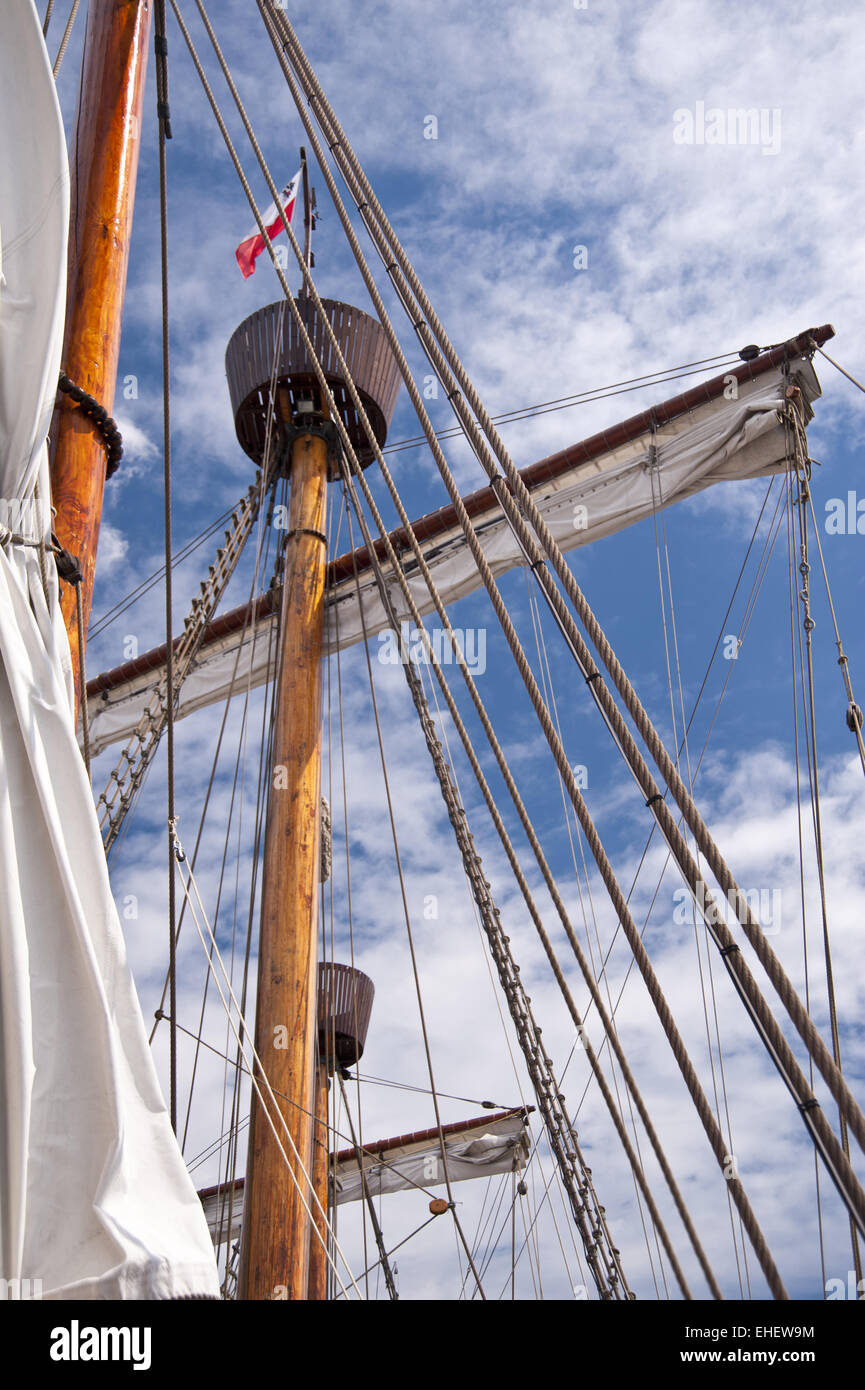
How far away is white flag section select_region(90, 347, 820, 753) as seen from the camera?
985 centimetres

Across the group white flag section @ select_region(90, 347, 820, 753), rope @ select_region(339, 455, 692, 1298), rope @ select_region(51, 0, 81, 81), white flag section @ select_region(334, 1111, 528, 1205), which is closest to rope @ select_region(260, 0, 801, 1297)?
rope @ select_region(339, 455, 692, 1298)

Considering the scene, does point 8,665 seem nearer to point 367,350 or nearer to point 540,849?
point 540,849

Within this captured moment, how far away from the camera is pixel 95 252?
420 centimetres

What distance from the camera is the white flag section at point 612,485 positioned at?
985 centimetres

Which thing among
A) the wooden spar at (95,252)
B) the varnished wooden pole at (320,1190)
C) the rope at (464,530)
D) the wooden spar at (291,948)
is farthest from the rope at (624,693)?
the varnished wooden pole at (320,1190)

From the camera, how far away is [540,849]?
6.27 m

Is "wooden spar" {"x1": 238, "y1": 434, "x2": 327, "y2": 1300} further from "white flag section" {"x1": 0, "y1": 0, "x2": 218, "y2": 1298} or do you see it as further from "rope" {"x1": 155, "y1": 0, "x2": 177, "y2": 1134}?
"white flag section" {"x1": 0, "y1": 0, "x2": 218, "y2": 1298}

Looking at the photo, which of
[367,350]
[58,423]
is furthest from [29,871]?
[367,350]

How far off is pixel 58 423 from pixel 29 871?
199 centimetres

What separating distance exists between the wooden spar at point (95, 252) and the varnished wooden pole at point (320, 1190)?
4002 mm

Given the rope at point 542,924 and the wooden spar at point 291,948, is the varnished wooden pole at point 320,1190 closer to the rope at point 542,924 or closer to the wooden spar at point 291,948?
the wooden spar at point 291,948

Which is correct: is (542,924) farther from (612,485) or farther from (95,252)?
(612,485)
